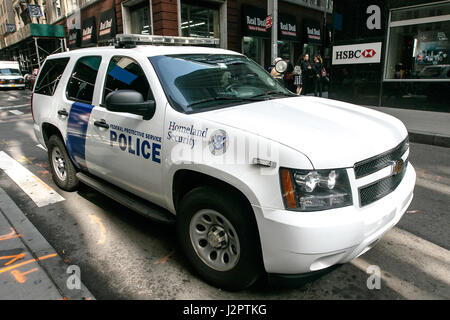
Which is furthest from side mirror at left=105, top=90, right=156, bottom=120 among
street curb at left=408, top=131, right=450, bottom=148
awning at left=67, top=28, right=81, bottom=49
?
awning at left=67, top=28, right=81, bottom=49

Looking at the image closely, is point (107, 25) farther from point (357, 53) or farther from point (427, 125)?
point (427, 125)

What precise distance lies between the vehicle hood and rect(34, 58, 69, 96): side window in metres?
2.92

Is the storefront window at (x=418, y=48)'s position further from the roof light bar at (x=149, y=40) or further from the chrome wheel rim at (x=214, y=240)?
the chrome wheel rim at (x=214, y=240)

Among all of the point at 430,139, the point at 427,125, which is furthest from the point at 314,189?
the point at 427,125

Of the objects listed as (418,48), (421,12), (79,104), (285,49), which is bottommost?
(79,104)

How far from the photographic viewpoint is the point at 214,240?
2.51 m

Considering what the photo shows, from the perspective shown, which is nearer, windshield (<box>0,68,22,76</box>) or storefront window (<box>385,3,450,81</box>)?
storefront window (<box>385,3,450,81</box>)

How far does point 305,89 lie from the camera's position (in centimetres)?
1445

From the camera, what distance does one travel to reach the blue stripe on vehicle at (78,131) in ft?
12.3

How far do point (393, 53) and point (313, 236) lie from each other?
11.1 m

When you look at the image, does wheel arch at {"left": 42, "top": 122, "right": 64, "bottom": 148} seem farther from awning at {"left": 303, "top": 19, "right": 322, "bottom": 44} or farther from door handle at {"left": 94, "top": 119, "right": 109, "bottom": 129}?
awning at {"left": 303, "top": 19, "right": 322, "bottom": 44}

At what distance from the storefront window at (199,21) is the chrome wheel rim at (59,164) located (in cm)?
1308

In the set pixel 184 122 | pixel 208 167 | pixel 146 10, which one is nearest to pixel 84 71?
pixel 184 122

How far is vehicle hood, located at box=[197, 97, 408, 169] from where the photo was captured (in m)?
2.12
